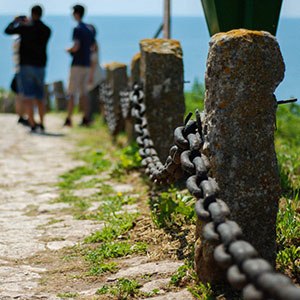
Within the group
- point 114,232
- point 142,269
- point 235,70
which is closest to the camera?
point 235,70

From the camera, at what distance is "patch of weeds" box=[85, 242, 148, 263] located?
391 centimetres

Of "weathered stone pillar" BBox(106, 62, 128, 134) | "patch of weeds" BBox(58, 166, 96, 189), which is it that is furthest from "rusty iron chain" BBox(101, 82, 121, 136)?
"patch of weeds" BBox(58, 166, 96, 189)

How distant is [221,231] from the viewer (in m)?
2.38

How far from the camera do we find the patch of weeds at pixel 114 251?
3914mm

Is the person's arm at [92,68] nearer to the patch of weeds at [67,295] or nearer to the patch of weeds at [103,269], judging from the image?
the patch of weeds at [103,269]

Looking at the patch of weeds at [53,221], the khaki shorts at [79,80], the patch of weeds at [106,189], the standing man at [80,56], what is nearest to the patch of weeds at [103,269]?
the patch of weeds at [53,221]

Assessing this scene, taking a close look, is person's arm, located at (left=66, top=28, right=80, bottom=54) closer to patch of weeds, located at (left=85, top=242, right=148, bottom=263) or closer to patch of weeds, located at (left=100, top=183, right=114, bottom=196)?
patch of weeds, located at (left=100, top=183, right=114, bottom=196)

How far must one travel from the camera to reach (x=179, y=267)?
348 centimetres

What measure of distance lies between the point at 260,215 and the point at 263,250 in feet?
0.61

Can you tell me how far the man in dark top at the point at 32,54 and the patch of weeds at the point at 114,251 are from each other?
6.29m

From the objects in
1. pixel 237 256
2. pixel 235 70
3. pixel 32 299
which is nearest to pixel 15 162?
pixel 32 299

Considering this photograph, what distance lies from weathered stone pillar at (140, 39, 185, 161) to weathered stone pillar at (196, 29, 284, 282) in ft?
7.64

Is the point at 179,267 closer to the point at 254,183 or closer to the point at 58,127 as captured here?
the point at 254,183

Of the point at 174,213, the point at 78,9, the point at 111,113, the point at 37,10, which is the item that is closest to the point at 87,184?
the point at 174,213
